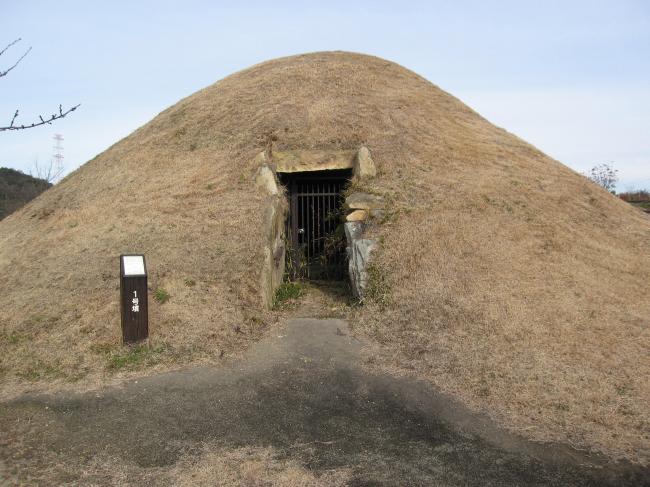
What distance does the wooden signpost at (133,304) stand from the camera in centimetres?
701

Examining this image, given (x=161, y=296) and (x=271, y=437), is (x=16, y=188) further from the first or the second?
(x=271, y=437)

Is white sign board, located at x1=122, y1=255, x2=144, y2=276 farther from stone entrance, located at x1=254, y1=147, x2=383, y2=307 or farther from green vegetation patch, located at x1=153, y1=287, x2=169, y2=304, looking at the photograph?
stone entrance, located at x1=254, y1=147, x2=383, y2=307

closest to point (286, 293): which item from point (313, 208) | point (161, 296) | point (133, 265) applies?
point (313, 208)

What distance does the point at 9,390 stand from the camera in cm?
614

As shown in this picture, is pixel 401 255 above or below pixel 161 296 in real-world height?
above

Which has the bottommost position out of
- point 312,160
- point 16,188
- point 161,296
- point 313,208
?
point 161,296

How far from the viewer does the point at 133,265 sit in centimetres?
723

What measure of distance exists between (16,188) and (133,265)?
34087 mm

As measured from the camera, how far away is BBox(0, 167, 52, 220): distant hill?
105 ft

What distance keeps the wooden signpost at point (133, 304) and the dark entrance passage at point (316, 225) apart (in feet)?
13.0

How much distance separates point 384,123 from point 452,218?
3803 mm

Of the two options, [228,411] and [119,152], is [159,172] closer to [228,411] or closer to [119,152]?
[119,152]

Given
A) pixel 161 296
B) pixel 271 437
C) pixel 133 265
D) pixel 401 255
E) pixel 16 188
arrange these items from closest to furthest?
pixel 271 437
pixel 133 265
pixel 161 296
pixel 401 255
pixel 16 188

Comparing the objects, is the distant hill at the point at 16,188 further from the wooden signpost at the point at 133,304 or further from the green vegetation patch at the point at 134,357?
the green vegetation patch at the point at 134,357
